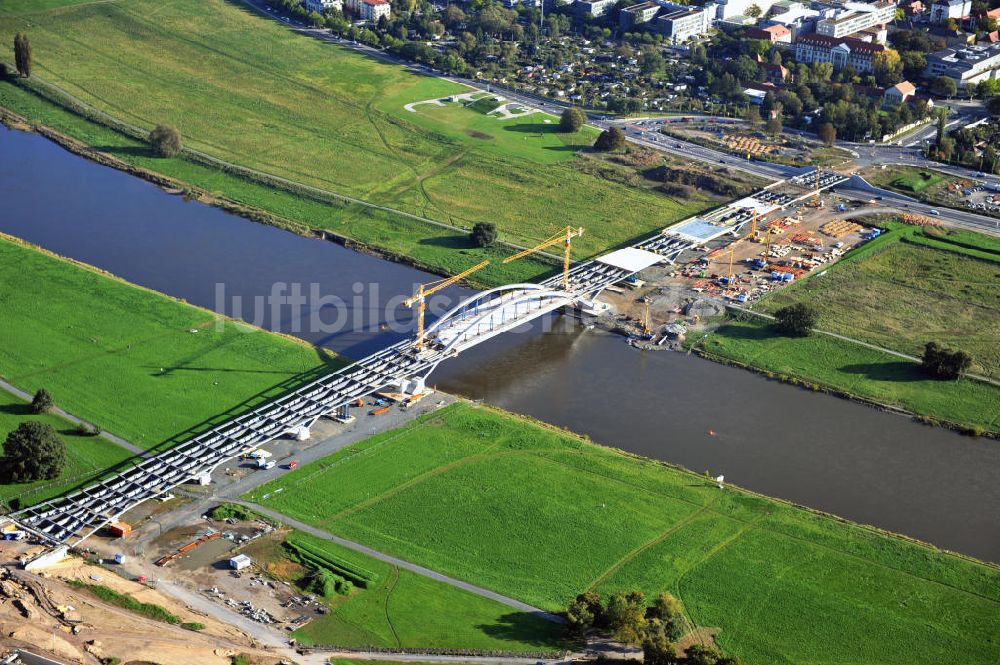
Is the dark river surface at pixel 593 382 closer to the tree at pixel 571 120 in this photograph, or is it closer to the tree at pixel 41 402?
the tree at pixel 41 402

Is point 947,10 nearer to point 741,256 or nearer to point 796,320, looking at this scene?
point 741,256

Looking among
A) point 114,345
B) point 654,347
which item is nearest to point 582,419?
point 654,347

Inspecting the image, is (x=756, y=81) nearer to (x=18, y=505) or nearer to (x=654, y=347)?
(x=654, y=347)

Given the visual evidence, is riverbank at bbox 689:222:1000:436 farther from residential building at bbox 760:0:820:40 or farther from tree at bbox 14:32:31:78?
tree at bbox 14:32:31:78

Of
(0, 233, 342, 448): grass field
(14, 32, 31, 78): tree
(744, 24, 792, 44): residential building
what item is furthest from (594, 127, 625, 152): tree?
(14, 32, 31, 78): tree

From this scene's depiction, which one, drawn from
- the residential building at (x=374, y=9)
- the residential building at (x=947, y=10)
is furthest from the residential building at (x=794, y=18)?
the residential building at (x=374, y=9)

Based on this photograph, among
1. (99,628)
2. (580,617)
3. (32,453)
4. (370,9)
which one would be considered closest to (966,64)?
(370,9)

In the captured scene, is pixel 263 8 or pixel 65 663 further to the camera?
pixel 263 8
